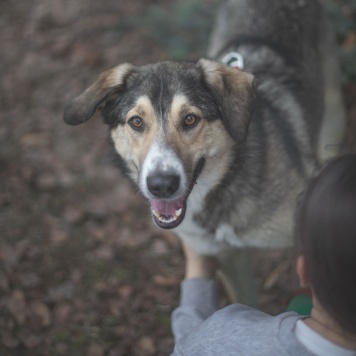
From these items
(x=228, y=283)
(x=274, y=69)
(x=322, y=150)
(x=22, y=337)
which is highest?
(x=274, y=69)

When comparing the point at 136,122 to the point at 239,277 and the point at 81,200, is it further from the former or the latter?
the point at 81,200

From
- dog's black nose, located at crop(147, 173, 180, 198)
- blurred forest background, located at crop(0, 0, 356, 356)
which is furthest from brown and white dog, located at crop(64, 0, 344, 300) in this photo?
blurred forest background, located at crop(0, 0, 356, 356)

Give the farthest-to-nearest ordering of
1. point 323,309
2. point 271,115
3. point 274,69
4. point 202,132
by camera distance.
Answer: point 274,69, point 271,115, point 202,132, point 323,309

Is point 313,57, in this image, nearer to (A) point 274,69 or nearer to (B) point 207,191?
Result: (A) point 274,69

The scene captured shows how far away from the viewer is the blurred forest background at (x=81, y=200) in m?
3.45

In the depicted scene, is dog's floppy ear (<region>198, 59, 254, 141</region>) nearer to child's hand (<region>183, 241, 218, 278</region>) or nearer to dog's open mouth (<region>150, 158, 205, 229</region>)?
dog's open mouth (<region>150, 158, 205, 229</region>)

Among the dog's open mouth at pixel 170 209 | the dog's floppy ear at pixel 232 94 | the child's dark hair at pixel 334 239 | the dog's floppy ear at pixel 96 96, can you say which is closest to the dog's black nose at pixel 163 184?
the dog's open mouth at pixel 170 209

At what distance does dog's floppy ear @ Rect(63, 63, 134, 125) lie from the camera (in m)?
2.63

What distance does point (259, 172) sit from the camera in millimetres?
2852

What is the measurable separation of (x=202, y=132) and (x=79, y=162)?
7.61 ft

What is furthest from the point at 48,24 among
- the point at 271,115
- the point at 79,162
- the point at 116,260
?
the point at 271,115

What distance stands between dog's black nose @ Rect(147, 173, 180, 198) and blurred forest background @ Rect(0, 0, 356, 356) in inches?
29.0

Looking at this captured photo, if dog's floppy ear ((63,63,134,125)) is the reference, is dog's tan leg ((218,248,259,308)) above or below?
below

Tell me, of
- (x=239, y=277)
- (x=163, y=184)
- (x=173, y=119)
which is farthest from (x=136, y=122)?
(x=239, y=277)
